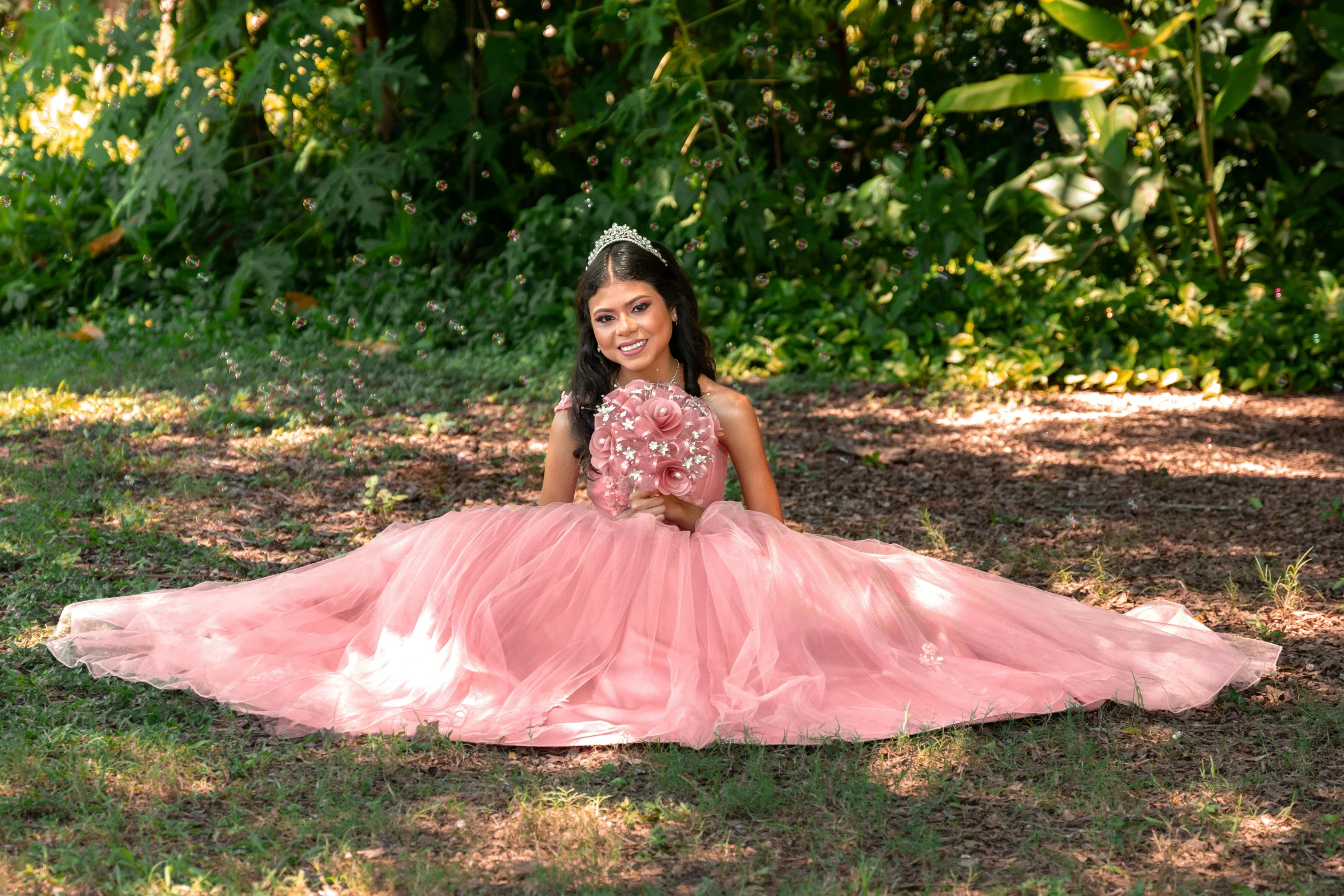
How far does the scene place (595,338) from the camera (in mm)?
3602

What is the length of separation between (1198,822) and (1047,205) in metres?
5.17

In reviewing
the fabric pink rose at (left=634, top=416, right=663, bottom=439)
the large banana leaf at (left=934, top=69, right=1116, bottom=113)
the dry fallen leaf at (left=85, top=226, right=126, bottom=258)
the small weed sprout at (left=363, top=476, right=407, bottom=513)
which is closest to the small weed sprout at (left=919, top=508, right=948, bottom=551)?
the fabric pink rose at (left=634, top=416, right=663, bottom=439)

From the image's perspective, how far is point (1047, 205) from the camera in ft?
23.0

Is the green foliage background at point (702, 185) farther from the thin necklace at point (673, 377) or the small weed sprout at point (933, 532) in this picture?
the thin necklace at point (673, 377)

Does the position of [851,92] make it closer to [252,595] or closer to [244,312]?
[244,312]

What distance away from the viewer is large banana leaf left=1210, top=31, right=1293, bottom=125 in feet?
22.0

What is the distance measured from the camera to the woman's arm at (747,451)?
3.41 metres

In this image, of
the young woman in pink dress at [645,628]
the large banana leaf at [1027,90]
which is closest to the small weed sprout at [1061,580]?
the young woman in pink dress at [645,628]

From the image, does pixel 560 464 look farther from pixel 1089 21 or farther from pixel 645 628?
pixel 1089 21

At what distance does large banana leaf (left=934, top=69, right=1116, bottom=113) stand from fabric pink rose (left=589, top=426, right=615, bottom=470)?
14.3 ft

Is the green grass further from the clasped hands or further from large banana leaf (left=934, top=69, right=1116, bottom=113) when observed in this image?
large banana leaf (left=934, top=69, right=1116, bottom=113)

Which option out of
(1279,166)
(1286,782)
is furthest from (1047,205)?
(1286,782)

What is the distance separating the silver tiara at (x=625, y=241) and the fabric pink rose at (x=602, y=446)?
509 mm

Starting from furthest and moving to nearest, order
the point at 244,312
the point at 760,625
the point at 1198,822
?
the point at 244,312 < the point at 760,625 < the point at 1198,822
